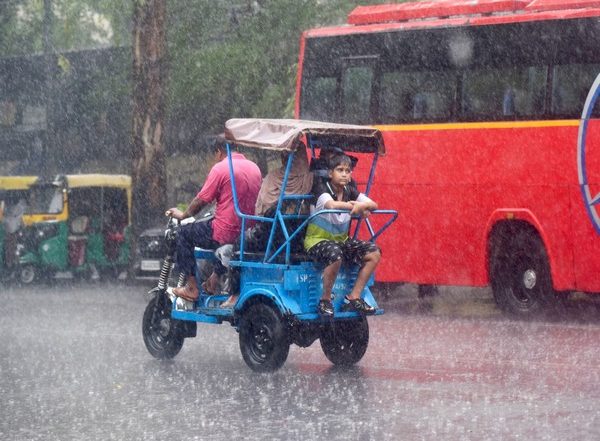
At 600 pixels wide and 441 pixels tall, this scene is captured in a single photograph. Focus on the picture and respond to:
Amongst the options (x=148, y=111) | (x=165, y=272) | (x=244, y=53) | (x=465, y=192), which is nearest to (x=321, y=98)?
(x=465, y=192)

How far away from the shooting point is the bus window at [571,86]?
52.2 ft

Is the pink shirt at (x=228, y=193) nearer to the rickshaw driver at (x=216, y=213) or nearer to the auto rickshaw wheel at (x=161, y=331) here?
the rickshaw driver at (x=216, y=213)

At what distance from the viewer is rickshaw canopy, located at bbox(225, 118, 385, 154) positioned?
11.2 metres

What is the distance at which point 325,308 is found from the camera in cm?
1098

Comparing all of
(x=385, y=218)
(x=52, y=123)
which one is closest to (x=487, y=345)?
(x=385, y=218)

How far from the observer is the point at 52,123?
47438 mm

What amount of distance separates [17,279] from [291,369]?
47.2 feet

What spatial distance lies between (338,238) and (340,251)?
34cm

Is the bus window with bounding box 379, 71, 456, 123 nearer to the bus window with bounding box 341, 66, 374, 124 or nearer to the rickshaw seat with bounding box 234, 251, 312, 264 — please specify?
the bus window with bounding box 341, 66, 374, 124

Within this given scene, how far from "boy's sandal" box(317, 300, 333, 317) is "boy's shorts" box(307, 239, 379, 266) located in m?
0.31

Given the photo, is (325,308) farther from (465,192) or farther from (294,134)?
(465,192)

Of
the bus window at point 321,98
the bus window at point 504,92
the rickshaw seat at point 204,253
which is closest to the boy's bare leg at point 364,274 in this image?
the rickshaw seat at point 204,253

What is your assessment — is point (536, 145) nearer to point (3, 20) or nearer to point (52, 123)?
point (3, 20)

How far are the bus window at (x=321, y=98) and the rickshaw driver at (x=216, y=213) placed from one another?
6770 millimetres
